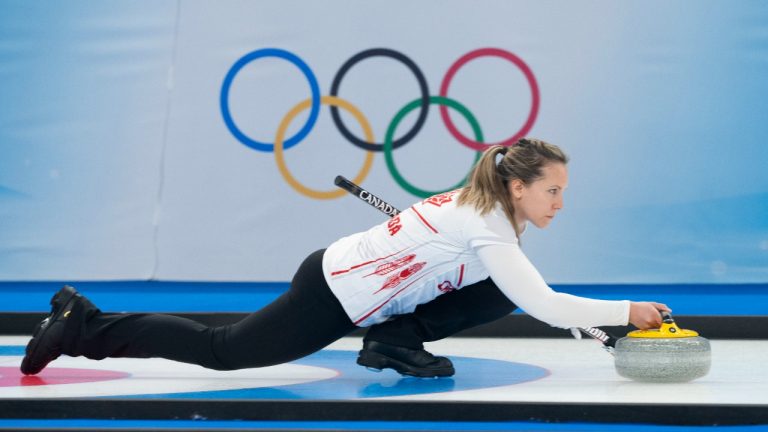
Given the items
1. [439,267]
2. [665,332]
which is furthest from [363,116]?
[665,332]

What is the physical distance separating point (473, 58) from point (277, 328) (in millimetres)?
2032

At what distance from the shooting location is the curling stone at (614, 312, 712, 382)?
8.68 ft

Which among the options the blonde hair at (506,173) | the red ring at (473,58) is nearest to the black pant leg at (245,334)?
the blonde hair at (506,173)

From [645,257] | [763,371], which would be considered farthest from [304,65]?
[763,371]

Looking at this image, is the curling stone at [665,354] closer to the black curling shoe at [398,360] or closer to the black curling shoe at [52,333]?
the black curling shoe at [398,360]

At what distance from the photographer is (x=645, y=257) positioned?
424 cm

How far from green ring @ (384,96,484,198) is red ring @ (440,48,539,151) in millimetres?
26

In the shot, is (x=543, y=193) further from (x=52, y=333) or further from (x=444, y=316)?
(x=52, y=333)

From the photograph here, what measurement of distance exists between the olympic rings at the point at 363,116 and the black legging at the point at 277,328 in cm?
159

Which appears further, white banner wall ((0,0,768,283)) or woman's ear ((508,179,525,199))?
white banner wall ((0,0,768,283))

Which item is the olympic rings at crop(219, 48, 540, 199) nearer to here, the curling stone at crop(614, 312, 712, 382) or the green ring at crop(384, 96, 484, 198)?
the green ring at crop(384, 96, 484, 198)

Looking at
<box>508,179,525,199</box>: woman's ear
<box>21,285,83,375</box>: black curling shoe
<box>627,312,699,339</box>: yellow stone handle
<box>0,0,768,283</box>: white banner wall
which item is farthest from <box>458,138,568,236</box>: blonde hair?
<box>0,0,768,283</box>: white banner wall

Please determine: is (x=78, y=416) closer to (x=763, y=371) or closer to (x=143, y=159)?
(x=763, y=371)

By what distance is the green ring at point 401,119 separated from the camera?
14.3ft
